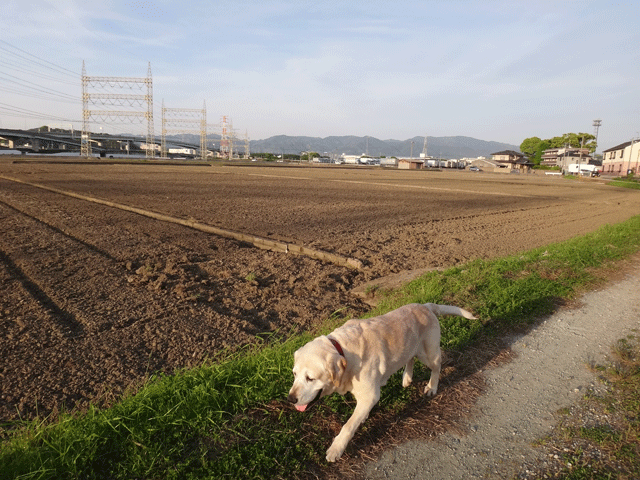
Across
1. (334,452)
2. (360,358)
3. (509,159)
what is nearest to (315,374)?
(360,358)

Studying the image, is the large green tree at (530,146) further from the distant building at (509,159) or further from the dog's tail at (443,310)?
the dog's tail at (443,310)

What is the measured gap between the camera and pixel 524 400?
11.2 ft

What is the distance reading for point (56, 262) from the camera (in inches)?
302

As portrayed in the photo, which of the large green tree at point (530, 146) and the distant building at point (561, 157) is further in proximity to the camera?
the large green tree at point (530, 146)

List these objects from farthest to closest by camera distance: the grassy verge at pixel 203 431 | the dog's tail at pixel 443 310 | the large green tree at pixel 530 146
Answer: the large green tree at pixel 530 146 < the dog's tail at pixel 443 310 < the grassy verge at pixel 203 431

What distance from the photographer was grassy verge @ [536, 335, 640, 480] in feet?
8.60

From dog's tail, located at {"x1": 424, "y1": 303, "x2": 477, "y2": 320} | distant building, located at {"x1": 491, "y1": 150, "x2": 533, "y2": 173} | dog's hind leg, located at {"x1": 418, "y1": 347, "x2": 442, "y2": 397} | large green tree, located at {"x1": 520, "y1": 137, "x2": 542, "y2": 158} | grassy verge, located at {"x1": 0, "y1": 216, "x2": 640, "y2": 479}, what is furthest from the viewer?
large green tree, located at {"x1": 520, "y1": 137, "x2": 542, "y2": 158}

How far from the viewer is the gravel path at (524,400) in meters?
2.68

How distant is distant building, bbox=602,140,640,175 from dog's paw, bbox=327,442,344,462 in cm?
8335

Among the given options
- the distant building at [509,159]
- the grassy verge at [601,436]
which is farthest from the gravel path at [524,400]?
the distant building at [509,159]

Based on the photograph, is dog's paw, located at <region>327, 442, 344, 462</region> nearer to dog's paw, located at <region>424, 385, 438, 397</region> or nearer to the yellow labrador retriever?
the yellow labrador retriever

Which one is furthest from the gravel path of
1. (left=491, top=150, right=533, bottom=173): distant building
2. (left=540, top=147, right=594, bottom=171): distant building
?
(left=491, top=150, right=533, bottom=173): distant building

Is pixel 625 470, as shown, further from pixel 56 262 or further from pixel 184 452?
pixel 56 262

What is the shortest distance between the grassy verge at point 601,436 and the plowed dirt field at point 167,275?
3145mm
